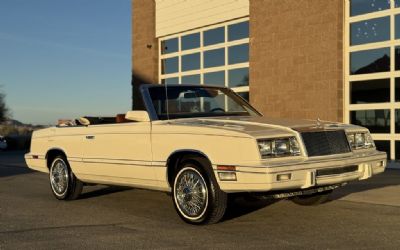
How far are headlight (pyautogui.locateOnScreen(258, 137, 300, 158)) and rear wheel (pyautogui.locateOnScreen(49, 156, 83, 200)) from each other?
375 centimetres

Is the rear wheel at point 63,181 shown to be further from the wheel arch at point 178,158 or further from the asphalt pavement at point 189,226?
the wheel arch at point 178,158

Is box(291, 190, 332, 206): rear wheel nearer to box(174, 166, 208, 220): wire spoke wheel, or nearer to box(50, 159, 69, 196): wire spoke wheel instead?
box(174, 166, 208, 220): wire spoke wheel

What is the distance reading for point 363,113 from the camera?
1381 centimetres

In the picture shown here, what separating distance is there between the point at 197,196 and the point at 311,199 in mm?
1910

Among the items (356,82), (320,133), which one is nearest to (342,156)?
(320,133)

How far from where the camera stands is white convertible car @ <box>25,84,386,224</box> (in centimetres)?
577

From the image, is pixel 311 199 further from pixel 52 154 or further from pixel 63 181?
pixel 52 154

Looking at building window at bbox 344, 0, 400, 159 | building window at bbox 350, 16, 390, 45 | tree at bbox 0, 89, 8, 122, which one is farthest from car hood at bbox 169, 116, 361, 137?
tree at bbox 0, 89, 8, 122

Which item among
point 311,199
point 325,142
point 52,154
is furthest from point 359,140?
point 52,154

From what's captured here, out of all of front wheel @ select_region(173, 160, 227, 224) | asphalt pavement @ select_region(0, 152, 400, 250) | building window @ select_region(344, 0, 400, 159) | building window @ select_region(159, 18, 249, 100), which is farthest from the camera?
building window @ select_region(159, 18, 249, 100)

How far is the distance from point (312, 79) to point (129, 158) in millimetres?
8283

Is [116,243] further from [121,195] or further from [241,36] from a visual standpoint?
[241,36]

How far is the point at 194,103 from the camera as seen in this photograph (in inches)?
297

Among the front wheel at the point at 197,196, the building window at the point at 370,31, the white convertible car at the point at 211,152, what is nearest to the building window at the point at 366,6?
the building window at the point at 370,31
